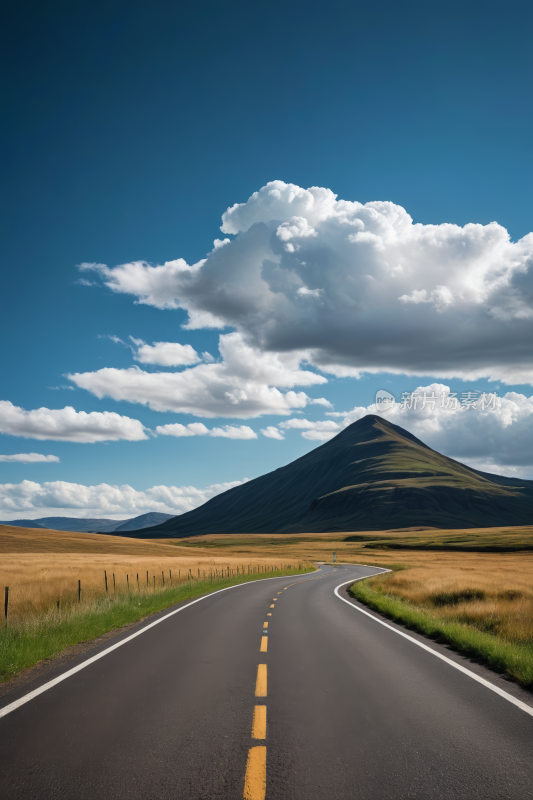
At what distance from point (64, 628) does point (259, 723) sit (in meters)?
7.76

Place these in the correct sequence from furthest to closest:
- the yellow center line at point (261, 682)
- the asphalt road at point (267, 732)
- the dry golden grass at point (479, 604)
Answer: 1. the dry golden grass at point (479, 604)
2. the yellow center line at point (261, 682)
3. the asphalt road at point (267, 732)

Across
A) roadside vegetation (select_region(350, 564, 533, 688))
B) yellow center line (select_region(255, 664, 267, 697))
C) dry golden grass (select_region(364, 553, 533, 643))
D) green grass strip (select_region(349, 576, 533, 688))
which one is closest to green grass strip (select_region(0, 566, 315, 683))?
yellow center line (select_region(255, 664, 267, 697))

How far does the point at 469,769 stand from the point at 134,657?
22.6ft

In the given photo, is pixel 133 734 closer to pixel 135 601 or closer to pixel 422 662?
pixel 422 662

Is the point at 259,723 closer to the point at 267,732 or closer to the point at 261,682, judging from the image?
the point at 267,732

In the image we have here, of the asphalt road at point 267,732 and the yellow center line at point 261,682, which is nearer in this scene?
the asphalt road at point 267,732

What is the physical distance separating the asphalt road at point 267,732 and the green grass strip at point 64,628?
124cm

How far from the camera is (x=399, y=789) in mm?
4824

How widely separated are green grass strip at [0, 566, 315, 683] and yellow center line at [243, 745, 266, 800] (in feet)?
16.4

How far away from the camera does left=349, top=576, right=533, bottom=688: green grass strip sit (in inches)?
362

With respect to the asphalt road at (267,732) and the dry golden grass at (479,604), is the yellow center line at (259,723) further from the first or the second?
the dry golden grass at (479,604)

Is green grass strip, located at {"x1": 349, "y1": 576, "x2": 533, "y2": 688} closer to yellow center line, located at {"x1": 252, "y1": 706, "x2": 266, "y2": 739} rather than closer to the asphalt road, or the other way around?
the asphalt road

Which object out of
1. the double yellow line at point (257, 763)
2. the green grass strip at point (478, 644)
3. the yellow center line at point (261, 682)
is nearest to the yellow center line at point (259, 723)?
the double yellow line at point (257, 763)

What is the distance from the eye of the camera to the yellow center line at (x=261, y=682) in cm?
790
